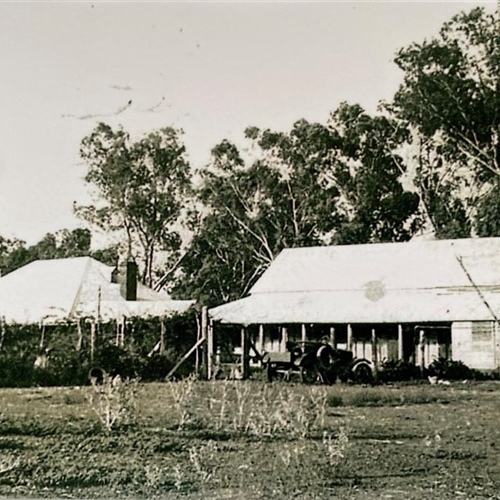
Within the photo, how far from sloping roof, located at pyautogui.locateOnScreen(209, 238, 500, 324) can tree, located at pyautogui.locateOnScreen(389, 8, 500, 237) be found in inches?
38.1

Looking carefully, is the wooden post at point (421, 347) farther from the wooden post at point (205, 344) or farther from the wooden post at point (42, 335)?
the wooden post at point (42, 335)

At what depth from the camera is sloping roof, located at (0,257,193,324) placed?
11852 mm

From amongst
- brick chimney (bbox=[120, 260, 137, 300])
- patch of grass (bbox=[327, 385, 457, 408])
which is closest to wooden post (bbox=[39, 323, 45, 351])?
brick chimney (bbox=[120, 260, 137, 300])

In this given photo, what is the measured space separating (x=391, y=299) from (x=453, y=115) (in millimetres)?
3574

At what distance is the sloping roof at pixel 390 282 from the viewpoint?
10.6 m

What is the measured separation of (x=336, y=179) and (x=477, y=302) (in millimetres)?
2505

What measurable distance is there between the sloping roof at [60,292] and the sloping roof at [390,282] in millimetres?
2403

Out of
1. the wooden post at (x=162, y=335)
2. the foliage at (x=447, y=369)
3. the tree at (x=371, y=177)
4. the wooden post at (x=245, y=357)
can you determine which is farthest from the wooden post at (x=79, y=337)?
the foliage at (x=447, y=369)

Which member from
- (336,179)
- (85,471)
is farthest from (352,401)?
(85,471)

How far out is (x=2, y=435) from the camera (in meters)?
9.31

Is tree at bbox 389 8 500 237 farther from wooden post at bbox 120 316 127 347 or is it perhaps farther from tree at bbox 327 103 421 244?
wooden post at bbox 120 316 127 347

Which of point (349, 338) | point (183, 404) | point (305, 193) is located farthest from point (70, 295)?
point (349, 338)

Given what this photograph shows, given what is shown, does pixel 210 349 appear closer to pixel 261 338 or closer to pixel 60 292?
pixel 261 338

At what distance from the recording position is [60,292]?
12273 millimetres
